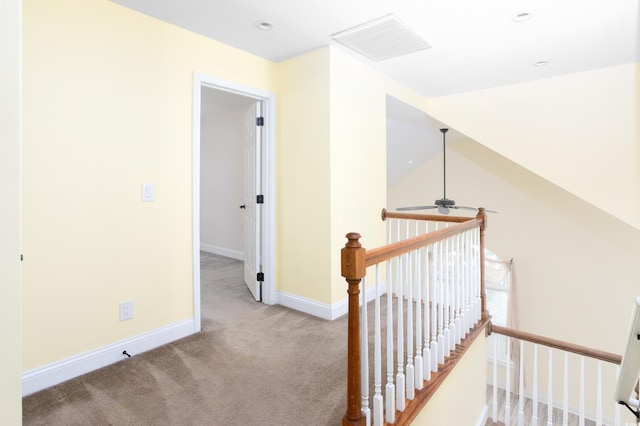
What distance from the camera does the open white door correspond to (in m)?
3.34

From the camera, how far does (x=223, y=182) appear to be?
5.70 metres

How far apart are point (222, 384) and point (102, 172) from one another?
1508 millimetres

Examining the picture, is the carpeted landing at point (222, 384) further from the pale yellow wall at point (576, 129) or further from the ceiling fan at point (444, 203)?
the pale yellow wall at point (576, 129)

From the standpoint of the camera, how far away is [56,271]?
2.01 metres

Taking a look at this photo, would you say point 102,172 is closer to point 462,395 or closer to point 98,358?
point 98,358

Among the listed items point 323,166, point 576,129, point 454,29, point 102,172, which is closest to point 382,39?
point 454,29

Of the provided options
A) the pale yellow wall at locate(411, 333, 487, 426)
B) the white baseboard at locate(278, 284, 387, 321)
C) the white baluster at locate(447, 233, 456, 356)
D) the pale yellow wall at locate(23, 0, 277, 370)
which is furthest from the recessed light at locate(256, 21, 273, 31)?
the pale yellow wall at locate(411, 333, 487, 426)

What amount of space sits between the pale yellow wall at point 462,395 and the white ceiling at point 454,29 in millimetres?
2439

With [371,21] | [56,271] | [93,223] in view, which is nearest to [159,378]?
[56,271]

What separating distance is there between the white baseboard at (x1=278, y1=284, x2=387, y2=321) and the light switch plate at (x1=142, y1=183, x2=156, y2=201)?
58.1 inches

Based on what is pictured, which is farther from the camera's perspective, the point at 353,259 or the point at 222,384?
the point at 222,384

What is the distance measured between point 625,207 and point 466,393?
8.38ft

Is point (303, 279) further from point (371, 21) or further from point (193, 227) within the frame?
point (371, 21)

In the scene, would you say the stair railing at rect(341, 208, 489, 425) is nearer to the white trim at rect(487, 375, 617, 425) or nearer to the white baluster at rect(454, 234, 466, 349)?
the white baluster at rect(454, 234, 466, 349)
